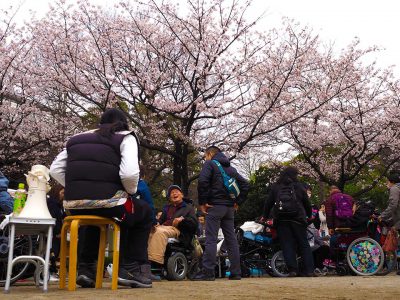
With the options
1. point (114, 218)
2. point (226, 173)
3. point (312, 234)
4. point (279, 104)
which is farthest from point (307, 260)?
point (279, 104)

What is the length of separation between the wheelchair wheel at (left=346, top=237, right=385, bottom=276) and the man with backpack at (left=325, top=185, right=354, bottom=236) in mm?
535

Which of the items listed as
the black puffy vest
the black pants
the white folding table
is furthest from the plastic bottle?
the black pants

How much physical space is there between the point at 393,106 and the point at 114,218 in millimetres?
16751

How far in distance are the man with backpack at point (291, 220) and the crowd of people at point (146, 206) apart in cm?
2

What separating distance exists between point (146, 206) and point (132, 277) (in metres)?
0.68

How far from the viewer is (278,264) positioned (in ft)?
32.0

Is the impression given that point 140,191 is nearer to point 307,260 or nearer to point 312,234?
point 307,260

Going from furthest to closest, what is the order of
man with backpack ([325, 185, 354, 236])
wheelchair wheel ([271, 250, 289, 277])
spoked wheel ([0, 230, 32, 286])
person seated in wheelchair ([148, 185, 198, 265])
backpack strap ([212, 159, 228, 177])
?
1. man with backpack ([325, 185, 354, 236])
2. wheelchair wheel ([271, 250, 289, 277])
3. person seated in wheelchair ([148, 185, 198, 265])
4. backpack strap ([212, 159, 228, 177])
5. spoked wheel ([0, 230, 32, 286])

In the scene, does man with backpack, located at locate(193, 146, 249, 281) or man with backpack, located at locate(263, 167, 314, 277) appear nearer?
man with backpack, located at locate(193, 146, 249, 281)

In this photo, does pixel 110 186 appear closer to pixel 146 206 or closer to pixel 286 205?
pixel 146 206

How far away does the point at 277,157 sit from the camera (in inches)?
865

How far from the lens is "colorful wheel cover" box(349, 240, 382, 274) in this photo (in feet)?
31.3

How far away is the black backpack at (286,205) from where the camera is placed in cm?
912

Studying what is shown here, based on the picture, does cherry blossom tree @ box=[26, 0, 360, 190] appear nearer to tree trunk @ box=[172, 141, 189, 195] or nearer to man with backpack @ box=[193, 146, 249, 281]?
Answer: tree trunk @ box=[172, 141, 189, 195]
